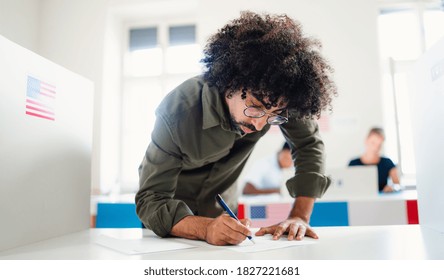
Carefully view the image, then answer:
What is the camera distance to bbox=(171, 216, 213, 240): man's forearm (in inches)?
26.5

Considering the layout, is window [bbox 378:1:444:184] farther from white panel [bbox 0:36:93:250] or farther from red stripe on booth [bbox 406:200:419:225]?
white panel [bbox 0:36:93:250]

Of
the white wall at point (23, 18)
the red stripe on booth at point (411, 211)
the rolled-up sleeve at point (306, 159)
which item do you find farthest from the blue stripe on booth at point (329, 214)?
the white wall at point (23, 18)

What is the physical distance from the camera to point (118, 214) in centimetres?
166

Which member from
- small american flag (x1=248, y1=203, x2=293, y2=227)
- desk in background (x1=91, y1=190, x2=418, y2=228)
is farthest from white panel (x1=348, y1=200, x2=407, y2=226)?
small american flag (x1=248, y1=203, x2=293, y2=227)

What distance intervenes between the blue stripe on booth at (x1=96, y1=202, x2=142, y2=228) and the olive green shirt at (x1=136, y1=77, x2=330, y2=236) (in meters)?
0.76

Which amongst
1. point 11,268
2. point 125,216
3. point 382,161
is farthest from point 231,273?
point 382,161

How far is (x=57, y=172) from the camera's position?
2.63 feet

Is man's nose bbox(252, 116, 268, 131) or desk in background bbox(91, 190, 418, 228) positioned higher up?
man's nose bbox(252, 116, 268, 131)

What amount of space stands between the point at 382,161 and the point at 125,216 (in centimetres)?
221

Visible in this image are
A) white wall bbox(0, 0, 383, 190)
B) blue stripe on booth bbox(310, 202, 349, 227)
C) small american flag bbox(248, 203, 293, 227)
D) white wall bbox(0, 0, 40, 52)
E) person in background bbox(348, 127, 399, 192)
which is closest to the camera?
white wall bbox(0, 0, 40, 52)

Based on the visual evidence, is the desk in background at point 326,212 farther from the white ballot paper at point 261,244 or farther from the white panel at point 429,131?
the white ballot paper at point 261,244

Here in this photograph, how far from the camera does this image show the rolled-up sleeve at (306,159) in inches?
36.7

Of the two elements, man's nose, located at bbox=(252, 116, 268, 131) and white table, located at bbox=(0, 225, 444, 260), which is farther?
man's nose, located at bbox=(252, 116, 268, 131)

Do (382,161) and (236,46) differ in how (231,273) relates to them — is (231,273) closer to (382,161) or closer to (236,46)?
(236,46)
